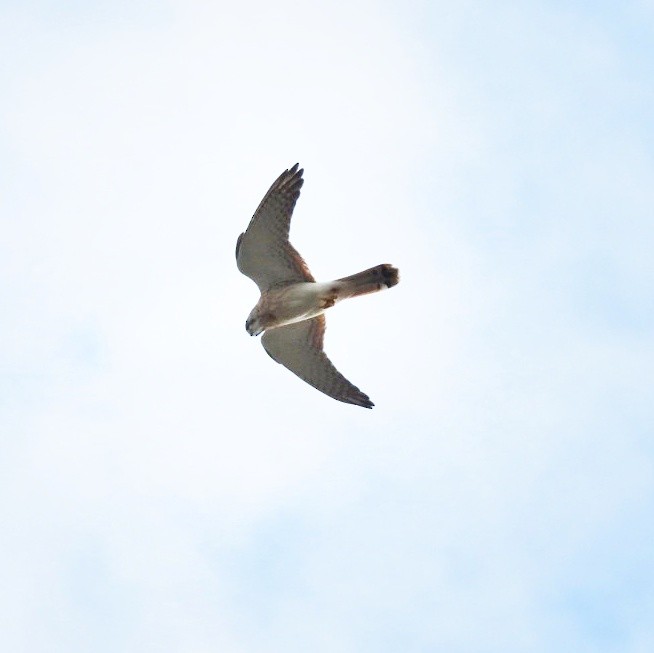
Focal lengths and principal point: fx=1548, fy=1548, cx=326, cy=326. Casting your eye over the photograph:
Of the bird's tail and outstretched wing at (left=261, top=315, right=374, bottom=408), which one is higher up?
the bird's tail

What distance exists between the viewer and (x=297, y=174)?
20.9 meters

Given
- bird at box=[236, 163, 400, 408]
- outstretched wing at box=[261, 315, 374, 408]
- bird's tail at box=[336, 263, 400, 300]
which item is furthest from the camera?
outstretched wing at box=[261, 315, 374, 408]

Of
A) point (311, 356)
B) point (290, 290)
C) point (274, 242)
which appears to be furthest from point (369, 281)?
point (311, 356)

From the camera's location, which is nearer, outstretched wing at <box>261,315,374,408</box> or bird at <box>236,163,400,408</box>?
bird at <box>236,163,400,408</box>

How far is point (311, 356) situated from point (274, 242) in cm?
188

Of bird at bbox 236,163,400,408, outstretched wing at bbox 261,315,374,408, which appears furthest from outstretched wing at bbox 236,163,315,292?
outstretched wing at bbox 261,315,374,408

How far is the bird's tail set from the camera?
20641 millimetres

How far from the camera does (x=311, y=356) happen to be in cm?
2198

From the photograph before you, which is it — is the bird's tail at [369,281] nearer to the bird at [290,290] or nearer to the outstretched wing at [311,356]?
the bird at [290,290]

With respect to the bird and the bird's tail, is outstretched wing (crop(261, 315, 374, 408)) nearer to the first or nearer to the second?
the bird

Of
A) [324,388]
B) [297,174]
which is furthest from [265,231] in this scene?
[324,388]

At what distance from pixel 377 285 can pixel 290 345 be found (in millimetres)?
1923

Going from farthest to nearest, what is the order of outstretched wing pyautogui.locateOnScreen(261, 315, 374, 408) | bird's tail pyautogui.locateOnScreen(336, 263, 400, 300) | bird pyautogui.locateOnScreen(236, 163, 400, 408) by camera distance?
1. outstretched wing pyautogui.locateOnScreen(261, 315, 374, 408)
2. bird pyautogui.locateOnScreen(236, 163, 400, 408)
3. bird's tail pyautogui.locateOnScreen(336, 263, 400, 300)

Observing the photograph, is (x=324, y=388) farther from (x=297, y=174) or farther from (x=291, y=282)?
(x=297, y=174)
